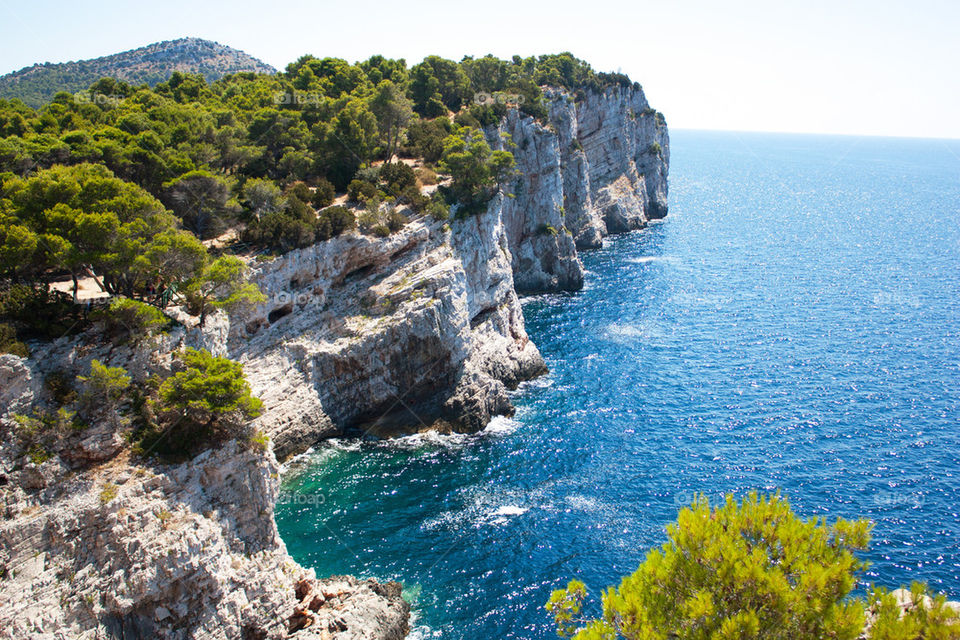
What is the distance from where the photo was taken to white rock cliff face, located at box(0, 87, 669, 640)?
25.2m

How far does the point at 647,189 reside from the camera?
122 m

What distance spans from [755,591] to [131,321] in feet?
105

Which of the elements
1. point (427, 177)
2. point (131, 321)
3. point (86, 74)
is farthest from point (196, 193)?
point (86, 74)

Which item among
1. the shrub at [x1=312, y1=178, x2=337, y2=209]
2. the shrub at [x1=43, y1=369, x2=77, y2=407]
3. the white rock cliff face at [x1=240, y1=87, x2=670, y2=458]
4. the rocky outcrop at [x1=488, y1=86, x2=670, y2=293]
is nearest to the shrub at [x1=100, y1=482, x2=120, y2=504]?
the shrub at [x1=43, y1=369, x2=77, y2=407]

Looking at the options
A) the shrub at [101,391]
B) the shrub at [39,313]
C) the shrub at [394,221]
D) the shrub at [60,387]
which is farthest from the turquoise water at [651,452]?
the shrub at [394,221]

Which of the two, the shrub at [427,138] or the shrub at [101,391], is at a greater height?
the shrub at [427,138]

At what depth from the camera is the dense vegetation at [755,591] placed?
47.2ft

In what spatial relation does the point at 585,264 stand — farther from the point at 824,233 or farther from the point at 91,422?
the point at 91,422

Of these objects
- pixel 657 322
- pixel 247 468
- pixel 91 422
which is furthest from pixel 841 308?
pixel 91 422

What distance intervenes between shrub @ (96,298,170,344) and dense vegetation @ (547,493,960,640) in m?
26.2

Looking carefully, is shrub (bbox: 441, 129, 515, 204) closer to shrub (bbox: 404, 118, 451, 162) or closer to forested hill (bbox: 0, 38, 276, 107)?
shrub (bbox: 404, 118, 451, 162)

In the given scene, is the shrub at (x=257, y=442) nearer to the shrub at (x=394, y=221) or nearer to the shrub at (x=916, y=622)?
the shrub at (x=394, y=221)

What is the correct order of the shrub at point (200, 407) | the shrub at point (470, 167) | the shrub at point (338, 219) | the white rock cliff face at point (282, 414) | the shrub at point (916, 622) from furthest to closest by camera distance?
the shrub at point (470, 167) → the shrub at point (338, 219) → the shrub at point (200, 407) → the white rock cliff face at point (282, 414) → the shrub at point (916, 622)

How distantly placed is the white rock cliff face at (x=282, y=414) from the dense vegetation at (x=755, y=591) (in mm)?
16950
